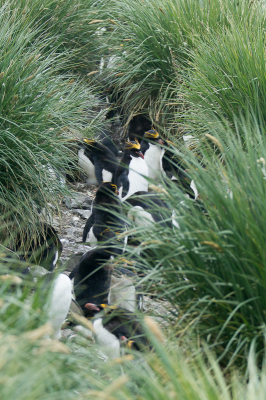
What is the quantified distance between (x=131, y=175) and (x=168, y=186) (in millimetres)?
844

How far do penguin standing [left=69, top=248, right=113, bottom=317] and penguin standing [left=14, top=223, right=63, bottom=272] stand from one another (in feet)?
1.14

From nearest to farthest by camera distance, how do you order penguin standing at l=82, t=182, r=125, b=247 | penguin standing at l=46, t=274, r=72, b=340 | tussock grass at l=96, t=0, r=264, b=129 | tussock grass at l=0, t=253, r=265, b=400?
tussock grass at l=0, t=253, r=265, b=400
penguin standing at l=46, t=274, r=72, b=340
penguin standing at l=82, t=182, r=125, b=247
tussock grass at l=96, t=0, r=264, b=129

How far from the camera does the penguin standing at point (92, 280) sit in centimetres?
340

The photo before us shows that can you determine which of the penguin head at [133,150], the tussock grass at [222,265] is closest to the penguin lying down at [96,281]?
the tussock grass at [222,265]

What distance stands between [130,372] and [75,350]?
458 mm

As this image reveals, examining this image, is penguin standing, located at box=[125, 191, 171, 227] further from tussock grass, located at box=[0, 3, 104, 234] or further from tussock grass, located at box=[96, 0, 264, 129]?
tussock grass, located at box=[96, 0, 264, 129]

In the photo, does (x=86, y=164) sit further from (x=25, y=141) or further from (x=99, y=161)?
(x=25, y=141)

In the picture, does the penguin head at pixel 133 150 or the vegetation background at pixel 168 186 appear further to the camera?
the penguin head at pixel 133 150

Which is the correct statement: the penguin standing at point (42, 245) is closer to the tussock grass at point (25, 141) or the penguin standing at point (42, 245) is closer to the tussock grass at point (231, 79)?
the tussock grass at point (25, 141)

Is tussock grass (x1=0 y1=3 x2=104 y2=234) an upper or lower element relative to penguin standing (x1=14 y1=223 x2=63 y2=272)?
upper

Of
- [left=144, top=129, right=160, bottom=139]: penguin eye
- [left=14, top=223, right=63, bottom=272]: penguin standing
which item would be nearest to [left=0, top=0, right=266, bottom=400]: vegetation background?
[left=14, top=223, right=63, bottom=272]: penguin standing

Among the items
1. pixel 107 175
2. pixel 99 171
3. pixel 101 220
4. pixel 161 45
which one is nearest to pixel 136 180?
pixel 107 175

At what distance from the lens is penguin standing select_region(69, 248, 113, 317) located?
3398 millimetres

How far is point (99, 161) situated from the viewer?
5.84 m
